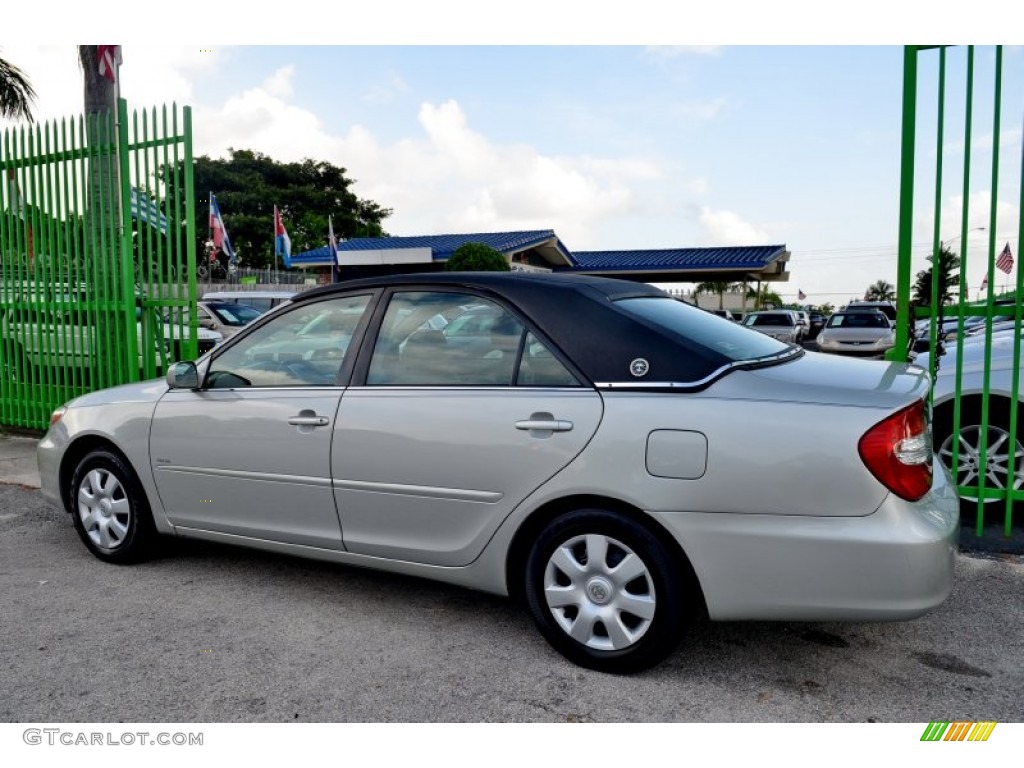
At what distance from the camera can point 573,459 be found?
3.16 metres

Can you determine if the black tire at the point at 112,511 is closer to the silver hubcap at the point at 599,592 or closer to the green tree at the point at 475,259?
the silver hubcap at the point at 599,592

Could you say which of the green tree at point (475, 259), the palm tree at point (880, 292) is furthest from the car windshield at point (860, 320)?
the palm tree at point (880, 292)

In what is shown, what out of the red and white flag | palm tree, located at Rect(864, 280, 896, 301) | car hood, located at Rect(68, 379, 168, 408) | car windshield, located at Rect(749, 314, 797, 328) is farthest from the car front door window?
palm tree, located at Rect(864, 280, 896, 301)

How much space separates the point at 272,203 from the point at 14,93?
27197 millimetres

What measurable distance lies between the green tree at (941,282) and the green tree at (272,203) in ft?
130

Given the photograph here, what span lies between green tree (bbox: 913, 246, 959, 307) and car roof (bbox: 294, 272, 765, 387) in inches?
78.7

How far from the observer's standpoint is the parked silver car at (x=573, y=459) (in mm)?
2863

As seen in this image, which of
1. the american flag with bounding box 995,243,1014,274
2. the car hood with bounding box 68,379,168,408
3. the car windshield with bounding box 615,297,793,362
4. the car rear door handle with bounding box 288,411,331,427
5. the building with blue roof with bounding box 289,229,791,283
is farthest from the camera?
the building with blue roof with bounding box 289,229,791,283

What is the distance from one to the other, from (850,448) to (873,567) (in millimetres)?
392

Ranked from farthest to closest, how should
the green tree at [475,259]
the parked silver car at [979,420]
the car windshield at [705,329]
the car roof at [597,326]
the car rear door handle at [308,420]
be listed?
the green tree at [475,259] < the parked silver car at [979,420] < the car rear door handle at [308,420] < the car windshield at [705,329] < the car roof at [597,326]

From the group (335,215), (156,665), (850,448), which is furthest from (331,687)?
(335,215)

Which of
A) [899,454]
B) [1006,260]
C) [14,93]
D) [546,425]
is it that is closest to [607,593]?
[546,425]

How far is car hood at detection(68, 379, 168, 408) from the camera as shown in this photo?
4418mm

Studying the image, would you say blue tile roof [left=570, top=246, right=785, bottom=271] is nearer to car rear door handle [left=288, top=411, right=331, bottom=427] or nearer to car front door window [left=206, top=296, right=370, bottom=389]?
car front door window [left=206, top=296, right=370, bottom=389]
